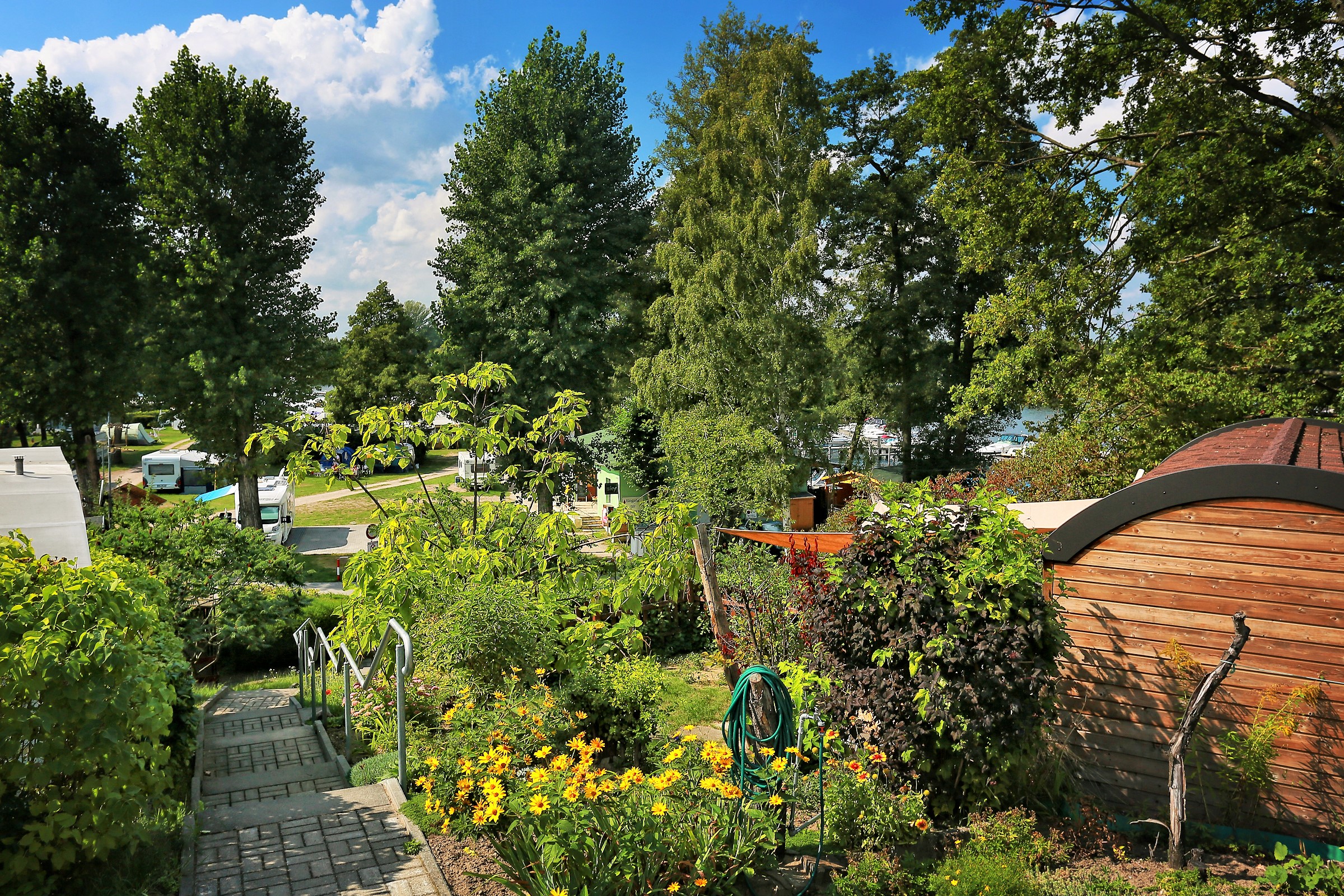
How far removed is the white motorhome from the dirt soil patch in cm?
3234

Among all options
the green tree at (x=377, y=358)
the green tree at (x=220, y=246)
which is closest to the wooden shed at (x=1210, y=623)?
the green tree at (x=220, y=246)

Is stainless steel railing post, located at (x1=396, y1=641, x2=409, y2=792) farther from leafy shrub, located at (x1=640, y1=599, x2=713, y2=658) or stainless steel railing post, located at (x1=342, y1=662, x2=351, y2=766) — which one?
leafy shrub, located at (x1=640, y1=599, x2=713, y2=658)

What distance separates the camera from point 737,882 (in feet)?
12.9

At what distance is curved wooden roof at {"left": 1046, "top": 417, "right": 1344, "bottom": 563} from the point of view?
16.8ft

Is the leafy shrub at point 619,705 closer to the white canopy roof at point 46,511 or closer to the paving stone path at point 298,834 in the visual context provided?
the paving stone path at point 298,834

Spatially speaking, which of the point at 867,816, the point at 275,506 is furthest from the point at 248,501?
the point at 867,816

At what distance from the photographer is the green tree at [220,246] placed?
2195 cm

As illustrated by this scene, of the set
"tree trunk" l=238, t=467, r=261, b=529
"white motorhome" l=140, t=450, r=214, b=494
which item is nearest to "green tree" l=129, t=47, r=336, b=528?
"tree trunk" l=238, t=467, r=261, b=529

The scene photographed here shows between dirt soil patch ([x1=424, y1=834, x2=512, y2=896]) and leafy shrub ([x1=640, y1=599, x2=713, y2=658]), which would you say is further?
leafy shrub ([x1=640, y1=599, x2=713, y2=658])

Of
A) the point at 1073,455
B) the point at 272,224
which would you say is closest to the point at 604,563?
the point at 1073,455

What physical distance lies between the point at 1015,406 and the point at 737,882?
18.3 meters

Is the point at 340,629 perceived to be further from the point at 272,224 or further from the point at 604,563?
the point at 272,224

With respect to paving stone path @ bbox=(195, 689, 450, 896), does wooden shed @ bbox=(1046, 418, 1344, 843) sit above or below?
above

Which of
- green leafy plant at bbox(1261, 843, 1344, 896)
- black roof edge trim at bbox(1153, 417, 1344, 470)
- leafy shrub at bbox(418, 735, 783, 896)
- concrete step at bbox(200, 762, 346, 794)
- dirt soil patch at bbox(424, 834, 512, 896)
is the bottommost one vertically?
green leafy plant at bbox(1261, 843, 1344, 896)
